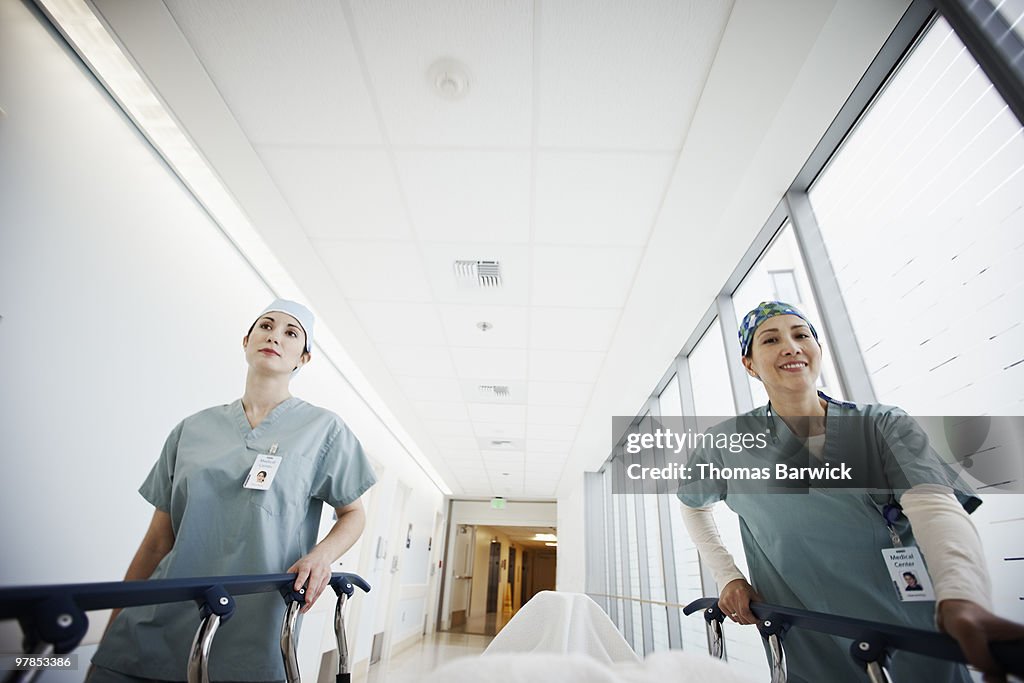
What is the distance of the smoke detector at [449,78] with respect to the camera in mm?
1936

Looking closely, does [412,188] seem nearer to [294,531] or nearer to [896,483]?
[294,531]

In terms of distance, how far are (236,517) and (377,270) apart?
80.4 inches

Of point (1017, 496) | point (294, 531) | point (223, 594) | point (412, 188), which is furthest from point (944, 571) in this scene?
point (412, 188)

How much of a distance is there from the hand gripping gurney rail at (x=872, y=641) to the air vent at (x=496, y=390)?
376 centimetres

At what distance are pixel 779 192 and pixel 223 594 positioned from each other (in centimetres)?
278

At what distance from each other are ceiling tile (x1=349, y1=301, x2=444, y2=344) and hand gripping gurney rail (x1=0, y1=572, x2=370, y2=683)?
8.43 ft

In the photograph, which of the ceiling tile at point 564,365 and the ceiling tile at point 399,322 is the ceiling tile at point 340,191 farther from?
the ceiling tile at point 564,365

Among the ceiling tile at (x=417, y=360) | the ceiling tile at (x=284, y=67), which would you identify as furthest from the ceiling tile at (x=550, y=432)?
the ceiling tile at (x=284, y=67)

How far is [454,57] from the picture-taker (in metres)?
1.91

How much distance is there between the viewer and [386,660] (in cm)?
686

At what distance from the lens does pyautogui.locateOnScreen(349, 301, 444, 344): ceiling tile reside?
3596mm

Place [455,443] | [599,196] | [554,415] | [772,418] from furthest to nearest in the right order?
[455,443] → [554,415] → [599,196] → [772,418]

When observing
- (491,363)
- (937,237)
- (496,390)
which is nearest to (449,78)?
(937,237)

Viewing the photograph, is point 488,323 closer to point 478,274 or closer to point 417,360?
point 478,274
